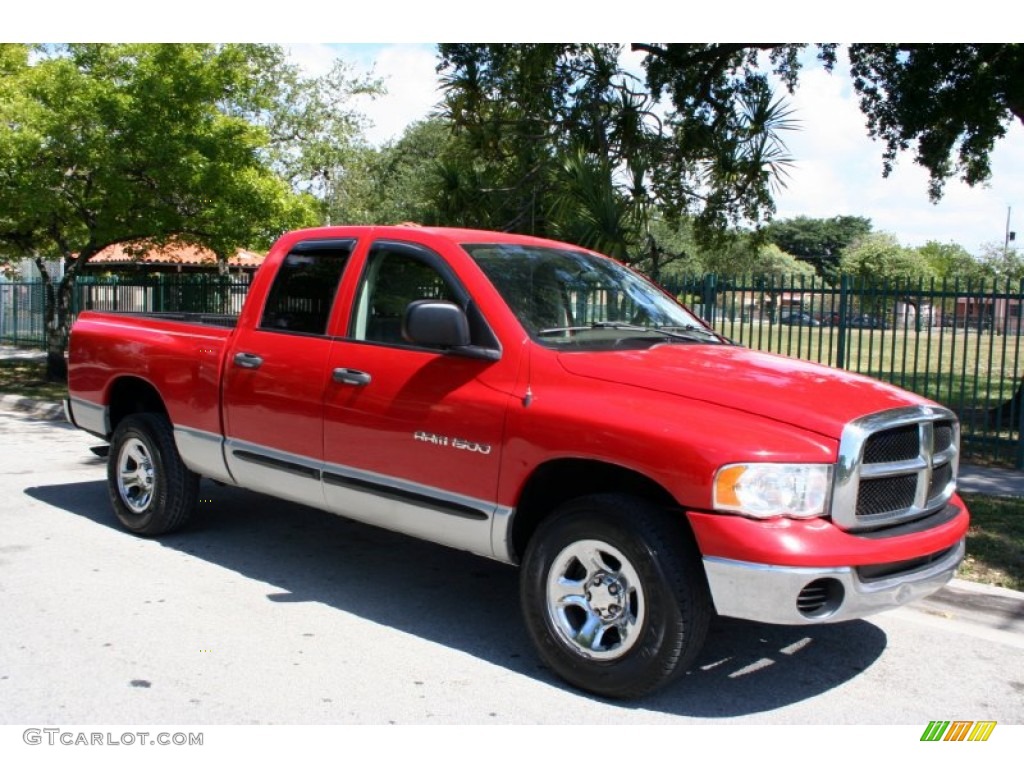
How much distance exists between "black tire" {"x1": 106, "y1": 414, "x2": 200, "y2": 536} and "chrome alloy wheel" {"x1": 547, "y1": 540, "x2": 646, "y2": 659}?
309 centimetres

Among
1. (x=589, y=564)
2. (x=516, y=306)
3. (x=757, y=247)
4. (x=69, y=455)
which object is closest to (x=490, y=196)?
(x=757, y=247)

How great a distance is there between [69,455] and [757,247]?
381 inches

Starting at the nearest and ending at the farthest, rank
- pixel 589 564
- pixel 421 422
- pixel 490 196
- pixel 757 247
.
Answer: pixel 589 564
pixel 421 422
pixel 490 196
pixel 757 247

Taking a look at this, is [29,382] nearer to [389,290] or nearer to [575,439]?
[389,290]

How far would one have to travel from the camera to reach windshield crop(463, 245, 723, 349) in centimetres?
484

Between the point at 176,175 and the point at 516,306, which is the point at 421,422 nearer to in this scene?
the point at 516,306

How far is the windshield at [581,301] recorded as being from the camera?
4.84 metres

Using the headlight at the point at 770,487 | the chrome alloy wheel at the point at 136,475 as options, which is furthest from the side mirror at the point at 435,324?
the chrome alloy wheel at the point at 136,475

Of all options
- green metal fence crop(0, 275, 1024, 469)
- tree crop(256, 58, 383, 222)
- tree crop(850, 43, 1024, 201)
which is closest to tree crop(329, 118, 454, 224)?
tree crop(256, 58, 383, 222)

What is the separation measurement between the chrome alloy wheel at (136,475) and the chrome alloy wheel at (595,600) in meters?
3.32

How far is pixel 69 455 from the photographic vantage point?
9.86 metres

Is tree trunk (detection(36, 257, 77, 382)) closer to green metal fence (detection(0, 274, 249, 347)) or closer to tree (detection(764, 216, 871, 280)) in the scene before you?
green metal fence (detection(0, 274, 249, 347))

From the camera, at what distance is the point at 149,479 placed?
653 cm

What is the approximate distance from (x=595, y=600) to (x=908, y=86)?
36.3 feet
